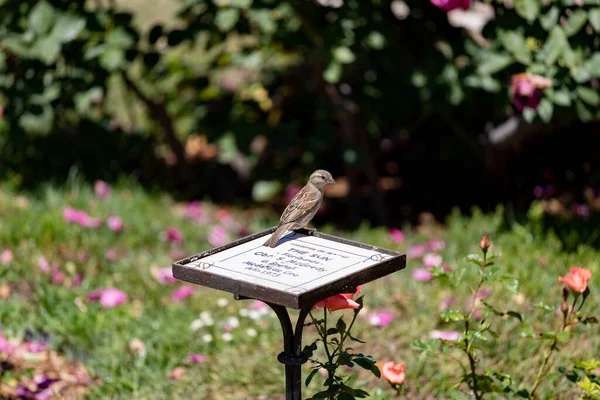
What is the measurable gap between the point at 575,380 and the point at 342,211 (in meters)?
2.75

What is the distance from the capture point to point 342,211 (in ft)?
16.6

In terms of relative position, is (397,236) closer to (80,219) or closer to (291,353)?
(80,219)

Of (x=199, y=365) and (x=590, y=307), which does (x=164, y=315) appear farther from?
(x=590, y=307)

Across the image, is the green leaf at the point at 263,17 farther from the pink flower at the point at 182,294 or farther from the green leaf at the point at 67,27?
the pink flower at the point at 182,294

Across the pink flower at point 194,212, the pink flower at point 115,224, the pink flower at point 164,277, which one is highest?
the pink flower at point 115,224

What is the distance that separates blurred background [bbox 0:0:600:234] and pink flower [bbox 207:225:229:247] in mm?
436

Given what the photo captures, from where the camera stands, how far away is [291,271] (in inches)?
84.8

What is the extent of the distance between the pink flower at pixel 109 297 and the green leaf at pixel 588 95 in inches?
83.8

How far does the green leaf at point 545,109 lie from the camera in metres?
3.68

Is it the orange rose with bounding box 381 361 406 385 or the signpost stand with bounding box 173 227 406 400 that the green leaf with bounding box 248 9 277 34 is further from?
the orange rose with bounding box 381 361 406 385

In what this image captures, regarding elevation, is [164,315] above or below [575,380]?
below

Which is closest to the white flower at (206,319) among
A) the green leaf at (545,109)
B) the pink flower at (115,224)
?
the pink flower at (115,224)

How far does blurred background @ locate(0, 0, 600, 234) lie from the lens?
392 cm

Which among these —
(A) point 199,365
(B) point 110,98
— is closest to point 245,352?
(A) point 199,365
